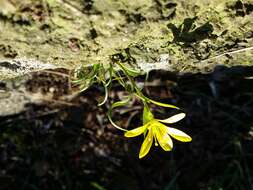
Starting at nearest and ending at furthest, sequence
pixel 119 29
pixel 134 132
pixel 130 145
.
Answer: pixel 119 29
pixel 134 132
pixel 130 145

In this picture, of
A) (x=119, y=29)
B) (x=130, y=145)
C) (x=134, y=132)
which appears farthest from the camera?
(x=130, y=145)

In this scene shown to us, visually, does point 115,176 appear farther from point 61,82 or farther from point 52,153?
point 61,82

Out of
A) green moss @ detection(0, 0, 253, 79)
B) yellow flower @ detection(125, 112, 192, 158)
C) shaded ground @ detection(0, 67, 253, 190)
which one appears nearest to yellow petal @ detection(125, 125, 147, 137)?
yellow flower @ detection(125, 112, 192, 158)

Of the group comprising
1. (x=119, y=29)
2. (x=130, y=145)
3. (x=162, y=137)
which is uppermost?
(x=119, y=29)

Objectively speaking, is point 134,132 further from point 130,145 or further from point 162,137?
point 130,145

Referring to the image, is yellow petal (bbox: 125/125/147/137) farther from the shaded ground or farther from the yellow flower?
the shaded ground

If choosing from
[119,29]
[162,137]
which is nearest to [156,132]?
[162,137]

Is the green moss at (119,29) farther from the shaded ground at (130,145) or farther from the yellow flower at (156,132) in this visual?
the shaded ground at (130,145)

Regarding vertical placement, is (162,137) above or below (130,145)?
above

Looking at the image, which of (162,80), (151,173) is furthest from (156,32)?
(151,173)
